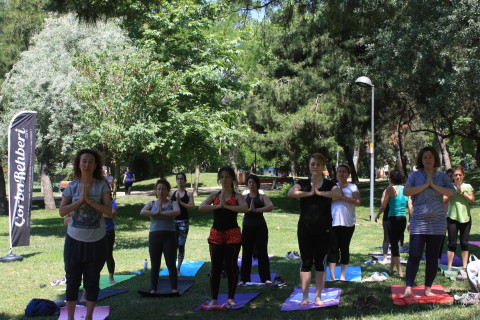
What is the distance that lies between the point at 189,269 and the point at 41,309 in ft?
12.1

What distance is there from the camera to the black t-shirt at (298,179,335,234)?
6.01 meters

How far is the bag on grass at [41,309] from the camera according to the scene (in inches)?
235

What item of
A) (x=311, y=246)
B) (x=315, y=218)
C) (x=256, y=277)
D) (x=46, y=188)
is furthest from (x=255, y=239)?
(x=46, y=188)

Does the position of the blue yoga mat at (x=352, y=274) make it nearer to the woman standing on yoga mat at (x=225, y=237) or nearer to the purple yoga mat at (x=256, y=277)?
the purple yoga mat at (x=256, y=277)

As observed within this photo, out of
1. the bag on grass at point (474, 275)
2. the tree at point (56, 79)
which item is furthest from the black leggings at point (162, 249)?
the tree at point (56, 79)

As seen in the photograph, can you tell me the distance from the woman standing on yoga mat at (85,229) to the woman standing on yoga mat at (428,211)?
3589 mm

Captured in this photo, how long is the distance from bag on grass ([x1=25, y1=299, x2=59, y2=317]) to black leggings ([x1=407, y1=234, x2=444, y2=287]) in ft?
14.1

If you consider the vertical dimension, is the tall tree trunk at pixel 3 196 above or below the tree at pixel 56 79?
below

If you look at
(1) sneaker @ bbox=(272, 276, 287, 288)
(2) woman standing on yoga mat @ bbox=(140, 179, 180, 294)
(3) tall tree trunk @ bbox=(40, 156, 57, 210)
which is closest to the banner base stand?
(2) woman standing on yoga mat @ bbox=(140, 179, 180, 294)

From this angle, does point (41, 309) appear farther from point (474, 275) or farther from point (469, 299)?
point (474, 275)

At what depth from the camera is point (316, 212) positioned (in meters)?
6.01

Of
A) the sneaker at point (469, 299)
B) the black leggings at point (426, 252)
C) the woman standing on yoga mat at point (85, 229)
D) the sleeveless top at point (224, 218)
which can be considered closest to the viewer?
the woman standing on yoga mat at point (85, 229)

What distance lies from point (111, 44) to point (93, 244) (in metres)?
19.7

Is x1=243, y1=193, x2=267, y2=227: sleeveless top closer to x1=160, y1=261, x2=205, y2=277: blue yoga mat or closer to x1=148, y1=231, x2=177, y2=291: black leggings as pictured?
x1=148, y1=231, x2=177, y2=291: black leggings
